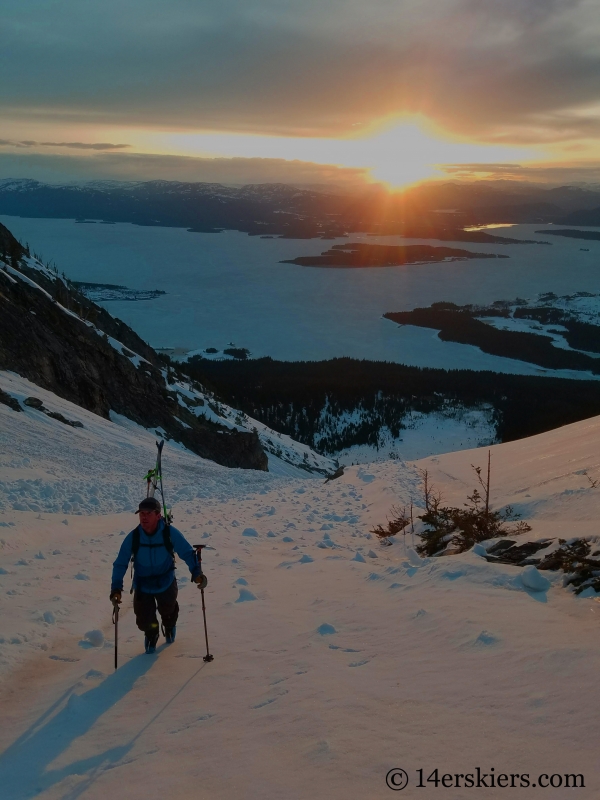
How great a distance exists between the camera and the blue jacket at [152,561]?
5.23 meters

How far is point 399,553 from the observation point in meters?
9.23

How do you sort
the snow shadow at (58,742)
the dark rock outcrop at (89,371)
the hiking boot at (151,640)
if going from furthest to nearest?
the dark rock outcrop at (89,371) < the hiking boot at (151,640) < the snow shadow at (58,742)

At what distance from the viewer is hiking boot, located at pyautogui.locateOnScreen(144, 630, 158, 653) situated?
215 inches

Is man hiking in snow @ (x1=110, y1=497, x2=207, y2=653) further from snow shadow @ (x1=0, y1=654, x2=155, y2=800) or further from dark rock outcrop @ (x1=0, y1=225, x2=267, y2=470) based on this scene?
dark rock outcrop @ (x1=0, y1=225, x2=267, y2=470)

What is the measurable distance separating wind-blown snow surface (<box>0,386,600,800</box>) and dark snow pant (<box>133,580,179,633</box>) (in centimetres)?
30

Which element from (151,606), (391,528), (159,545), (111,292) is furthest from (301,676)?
(111,292)

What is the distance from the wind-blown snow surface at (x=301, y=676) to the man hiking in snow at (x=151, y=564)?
0.48m

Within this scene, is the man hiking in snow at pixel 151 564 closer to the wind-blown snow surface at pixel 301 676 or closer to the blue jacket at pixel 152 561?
the blue jacket at pixel 152 561

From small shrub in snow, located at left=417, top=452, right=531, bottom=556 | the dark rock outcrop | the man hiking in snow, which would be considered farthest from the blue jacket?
the dark rock outcrop

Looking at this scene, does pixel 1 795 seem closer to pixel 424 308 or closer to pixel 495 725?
pixel 495 725

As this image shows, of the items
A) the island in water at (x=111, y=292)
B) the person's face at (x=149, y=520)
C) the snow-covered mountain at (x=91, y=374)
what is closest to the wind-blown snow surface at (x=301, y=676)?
the person's face at (x=149, y=520)

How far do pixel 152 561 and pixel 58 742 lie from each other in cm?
154

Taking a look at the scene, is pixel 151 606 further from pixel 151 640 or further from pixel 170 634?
pixel 170 634

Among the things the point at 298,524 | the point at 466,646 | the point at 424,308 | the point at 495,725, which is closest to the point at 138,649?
the point at 466,646
